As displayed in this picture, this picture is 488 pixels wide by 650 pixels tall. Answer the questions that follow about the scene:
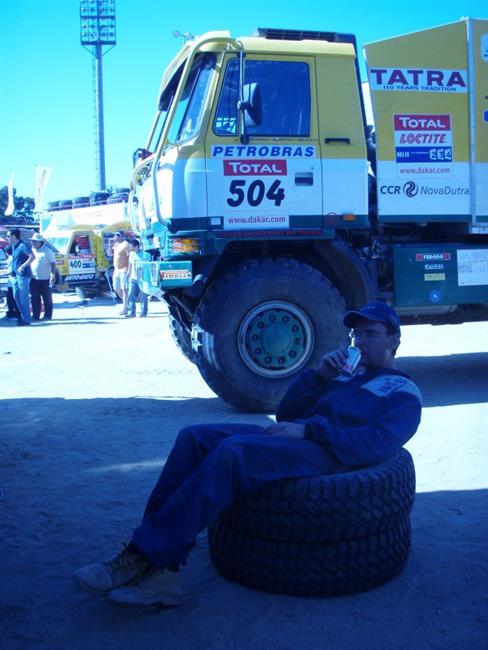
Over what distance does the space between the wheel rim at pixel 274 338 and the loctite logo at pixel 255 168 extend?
115cm

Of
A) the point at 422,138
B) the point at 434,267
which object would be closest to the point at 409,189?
the point at 422,138

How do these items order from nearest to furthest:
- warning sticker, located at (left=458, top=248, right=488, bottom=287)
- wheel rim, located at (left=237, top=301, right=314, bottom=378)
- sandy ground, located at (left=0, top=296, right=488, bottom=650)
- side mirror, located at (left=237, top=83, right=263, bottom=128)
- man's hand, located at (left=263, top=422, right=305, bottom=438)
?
sandy ground, located at (left=0, top=296, right=488, bottom=650) < man's hand, located at (left=263, top=422, right=305, bottom=438) < side mirror, located at (left=237, top=83, right=263, bottom=128) < wheel rim, located at (left=237, top=301, right=314, bottom=378) < warning sticker, located at (left=458, top=248, right=488, bottom=287)

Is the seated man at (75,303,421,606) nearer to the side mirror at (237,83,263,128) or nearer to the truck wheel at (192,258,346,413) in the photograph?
the truck wheel at (192,258,346,413)

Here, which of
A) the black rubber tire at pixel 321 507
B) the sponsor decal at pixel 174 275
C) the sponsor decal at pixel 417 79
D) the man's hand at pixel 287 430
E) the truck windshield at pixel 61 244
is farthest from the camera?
the truck windshield at pixel 61 244

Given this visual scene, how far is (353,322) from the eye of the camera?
11.2 feet

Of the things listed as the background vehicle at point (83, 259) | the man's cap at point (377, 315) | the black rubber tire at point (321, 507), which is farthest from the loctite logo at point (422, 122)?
the background vehicle at point (83, 259)

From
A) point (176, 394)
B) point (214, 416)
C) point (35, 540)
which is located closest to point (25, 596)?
point (35, 540)

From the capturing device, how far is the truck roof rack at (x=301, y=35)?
6439 mm

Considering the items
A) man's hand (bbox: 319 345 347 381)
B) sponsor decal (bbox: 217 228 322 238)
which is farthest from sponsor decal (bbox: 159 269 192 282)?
man's hand (bbox: 319 345 347 381)

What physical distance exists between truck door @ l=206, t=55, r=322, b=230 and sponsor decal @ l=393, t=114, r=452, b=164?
92cm

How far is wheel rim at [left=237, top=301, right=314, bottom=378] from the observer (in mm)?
6297

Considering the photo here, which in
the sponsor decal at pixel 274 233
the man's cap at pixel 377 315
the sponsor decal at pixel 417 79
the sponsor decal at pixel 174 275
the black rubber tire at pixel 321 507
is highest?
the sponsor decal at pixel 417 79

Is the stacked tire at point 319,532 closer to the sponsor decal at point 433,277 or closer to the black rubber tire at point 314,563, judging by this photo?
the black rubber tire at point 314,563

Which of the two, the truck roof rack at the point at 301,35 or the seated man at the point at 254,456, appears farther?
the truck roof rack at the point at 301,35
